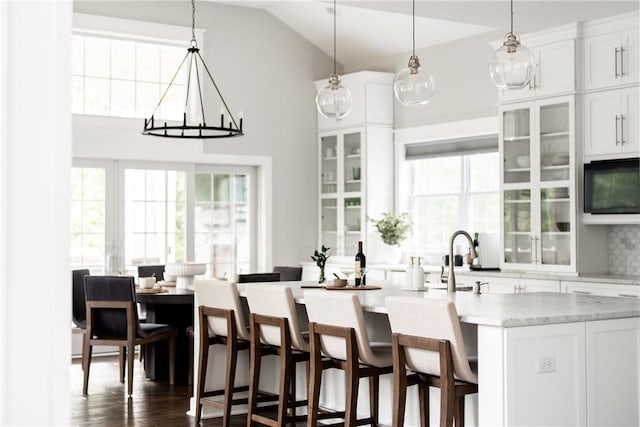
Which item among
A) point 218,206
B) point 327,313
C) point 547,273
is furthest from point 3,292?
point 218,206

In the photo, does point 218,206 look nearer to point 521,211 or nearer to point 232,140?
point 232,140

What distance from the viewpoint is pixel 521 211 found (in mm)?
6941

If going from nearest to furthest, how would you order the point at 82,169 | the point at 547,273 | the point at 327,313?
the point at 327,313 → the point at 547,273 → the point at 82,169

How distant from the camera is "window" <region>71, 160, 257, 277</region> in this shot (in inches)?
318

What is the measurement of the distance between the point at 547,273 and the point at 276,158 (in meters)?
3.50

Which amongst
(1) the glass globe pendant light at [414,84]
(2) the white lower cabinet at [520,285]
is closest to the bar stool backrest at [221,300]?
(1) the glass globe pendant light at [414,84]

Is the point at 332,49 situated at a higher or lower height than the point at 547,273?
higher

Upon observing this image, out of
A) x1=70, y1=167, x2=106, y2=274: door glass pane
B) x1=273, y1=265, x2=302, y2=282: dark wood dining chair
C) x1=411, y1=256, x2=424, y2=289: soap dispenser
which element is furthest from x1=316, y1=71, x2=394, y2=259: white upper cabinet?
x1=411, y1=256, x2=424, y2=289: soap dispenser

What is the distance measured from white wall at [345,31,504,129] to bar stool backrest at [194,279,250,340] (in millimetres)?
3578

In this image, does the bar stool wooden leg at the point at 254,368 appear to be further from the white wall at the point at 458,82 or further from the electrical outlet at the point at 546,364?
the white wall at the point at 458,82

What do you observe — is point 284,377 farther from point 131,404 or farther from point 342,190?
point 342,190

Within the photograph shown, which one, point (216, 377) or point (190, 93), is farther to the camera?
point (190, 93)

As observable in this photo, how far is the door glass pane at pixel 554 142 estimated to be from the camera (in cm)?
658

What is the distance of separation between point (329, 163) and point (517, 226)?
279cm
